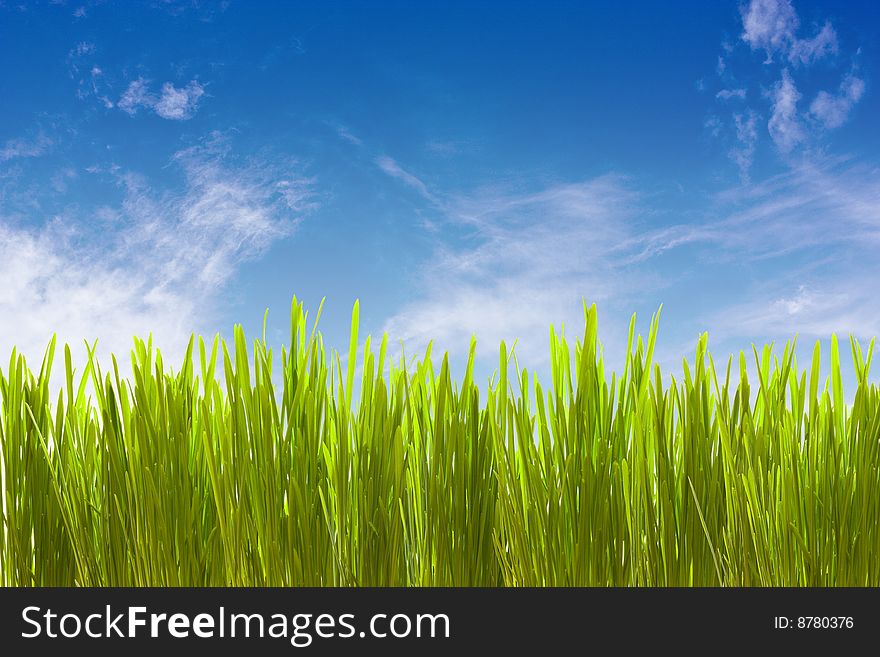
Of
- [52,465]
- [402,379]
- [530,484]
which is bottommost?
[530,484]

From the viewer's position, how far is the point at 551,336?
2115mm

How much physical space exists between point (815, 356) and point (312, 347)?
150 cm

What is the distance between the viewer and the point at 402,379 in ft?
6.85

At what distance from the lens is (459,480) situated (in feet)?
6.67

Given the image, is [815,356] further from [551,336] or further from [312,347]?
[312,347]

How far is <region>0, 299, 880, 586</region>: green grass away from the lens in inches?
78.9

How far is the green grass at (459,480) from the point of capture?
78.9 inches
